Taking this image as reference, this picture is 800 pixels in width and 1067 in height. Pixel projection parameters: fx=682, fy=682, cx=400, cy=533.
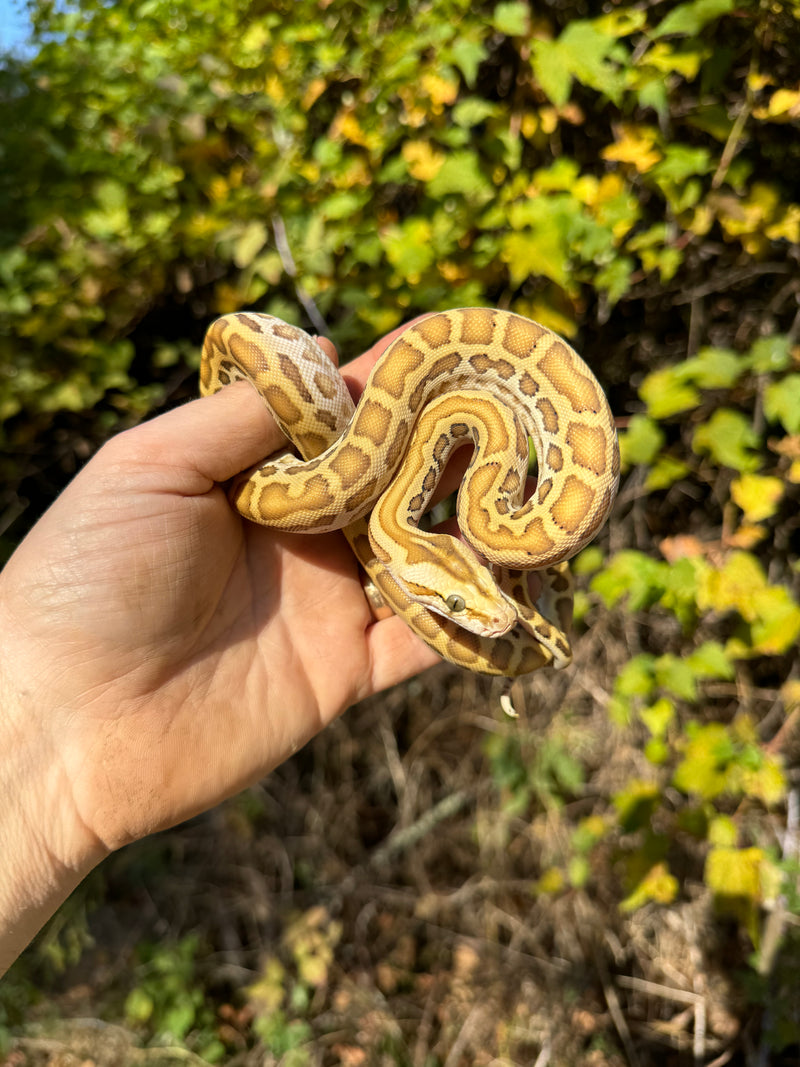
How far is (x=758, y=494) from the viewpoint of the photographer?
4078 millimetres

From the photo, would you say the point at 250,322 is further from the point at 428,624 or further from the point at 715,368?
the point at 715,368

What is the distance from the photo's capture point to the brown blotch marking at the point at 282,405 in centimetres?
357

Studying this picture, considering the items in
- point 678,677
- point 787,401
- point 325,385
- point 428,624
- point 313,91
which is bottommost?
point 678,677

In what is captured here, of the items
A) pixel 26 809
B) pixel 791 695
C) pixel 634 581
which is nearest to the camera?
pixel 26 809

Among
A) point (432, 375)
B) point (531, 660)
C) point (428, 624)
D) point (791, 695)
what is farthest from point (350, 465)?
point (791, 695)

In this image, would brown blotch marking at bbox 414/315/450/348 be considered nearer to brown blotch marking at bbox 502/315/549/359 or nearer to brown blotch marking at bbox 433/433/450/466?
brown blotch marking at bbox 502/315/549/359

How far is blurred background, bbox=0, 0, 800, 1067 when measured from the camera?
13.1 ft

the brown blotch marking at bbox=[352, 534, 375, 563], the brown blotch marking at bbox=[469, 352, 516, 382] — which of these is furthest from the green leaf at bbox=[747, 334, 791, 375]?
the brown blotch marking at bbox=[352, 534, 375, 563]

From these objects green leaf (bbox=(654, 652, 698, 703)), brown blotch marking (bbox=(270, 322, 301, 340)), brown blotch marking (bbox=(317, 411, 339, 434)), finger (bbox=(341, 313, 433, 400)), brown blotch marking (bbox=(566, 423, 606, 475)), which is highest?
brown blotch marking (bbox=(270, 322, 301, 340))

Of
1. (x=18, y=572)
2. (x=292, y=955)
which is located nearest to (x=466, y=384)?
(x=18, y=572)

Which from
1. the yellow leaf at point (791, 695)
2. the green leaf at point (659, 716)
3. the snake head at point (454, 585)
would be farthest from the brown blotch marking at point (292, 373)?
the yellow leaf at point (791, 695)

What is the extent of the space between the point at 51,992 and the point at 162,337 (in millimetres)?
5498

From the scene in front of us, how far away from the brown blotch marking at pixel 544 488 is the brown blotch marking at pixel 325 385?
47.7 inches

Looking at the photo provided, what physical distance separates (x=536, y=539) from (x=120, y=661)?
83.3 inches
